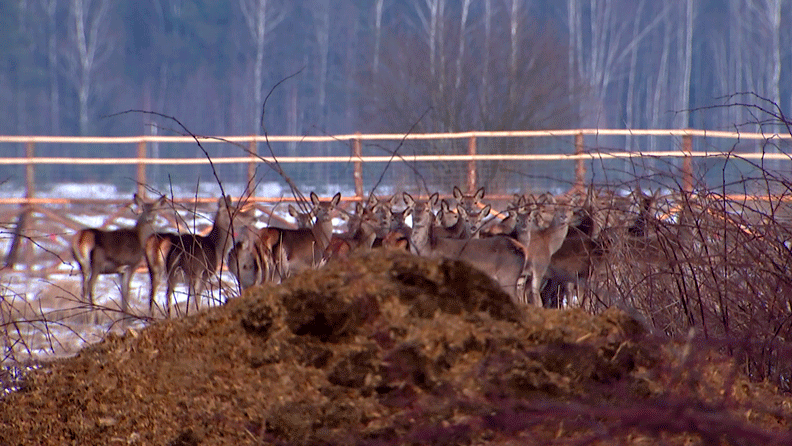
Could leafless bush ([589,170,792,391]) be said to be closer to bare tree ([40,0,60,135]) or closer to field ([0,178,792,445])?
field ([0,178,792,445])

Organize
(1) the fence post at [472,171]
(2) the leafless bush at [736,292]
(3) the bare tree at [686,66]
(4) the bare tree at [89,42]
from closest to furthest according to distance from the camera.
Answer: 1. (2) the leafless bush at [736,292]
2. (1) the fence post at [472,171]
3. (3) the bare tree at [686,66]
4. (4) the bare tree at [89,42]

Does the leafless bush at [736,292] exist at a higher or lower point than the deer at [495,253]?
higher

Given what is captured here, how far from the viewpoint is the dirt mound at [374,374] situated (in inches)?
78.8

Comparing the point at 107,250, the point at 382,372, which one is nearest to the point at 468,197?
the point at 107,250

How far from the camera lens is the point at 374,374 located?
2156 mm

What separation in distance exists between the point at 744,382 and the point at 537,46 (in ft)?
67.2

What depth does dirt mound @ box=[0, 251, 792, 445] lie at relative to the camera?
200 cm

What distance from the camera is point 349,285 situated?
242cm

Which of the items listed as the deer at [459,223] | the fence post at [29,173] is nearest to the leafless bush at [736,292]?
the deer at [459,223]

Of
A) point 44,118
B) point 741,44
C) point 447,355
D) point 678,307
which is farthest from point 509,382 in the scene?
point 741,44

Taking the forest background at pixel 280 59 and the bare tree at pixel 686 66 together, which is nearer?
the bare tree at pixel 686 66

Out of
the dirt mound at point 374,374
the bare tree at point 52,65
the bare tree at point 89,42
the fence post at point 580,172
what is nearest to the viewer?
the dirt mound at point 374,374

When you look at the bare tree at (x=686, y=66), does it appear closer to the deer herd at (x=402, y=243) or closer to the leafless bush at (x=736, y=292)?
the deer herd at (x=402, y=243)

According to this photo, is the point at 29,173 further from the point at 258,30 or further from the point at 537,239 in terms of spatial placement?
the point at 258,30
